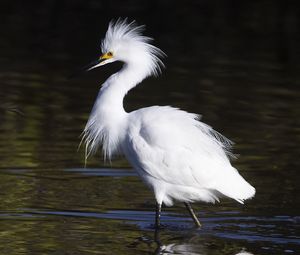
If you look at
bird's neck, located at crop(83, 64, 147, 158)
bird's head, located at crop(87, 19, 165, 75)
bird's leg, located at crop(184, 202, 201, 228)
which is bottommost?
bird's leg, located at crop(184, 202, 201, 228)

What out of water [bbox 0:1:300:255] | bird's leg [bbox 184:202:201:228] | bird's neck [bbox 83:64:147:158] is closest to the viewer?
water [bbox 0:1:300:255]

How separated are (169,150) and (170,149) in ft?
0.04

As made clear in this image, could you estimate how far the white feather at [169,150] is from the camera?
8.67 metres

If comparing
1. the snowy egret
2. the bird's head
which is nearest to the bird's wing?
the snowy egret

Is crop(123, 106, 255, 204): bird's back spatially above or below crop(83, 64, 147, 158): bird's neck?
below

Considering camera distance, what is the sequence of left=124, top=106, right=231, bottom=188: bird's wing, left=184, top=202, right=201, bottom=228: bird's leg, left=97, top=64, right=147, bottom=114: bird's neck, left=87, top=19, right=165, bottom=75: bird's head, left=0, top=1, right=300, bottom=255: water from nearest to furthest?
left=0, top=1, right=300, bottom=255: water < left=124, top=106, right=231, bottom=188: bird's wing < left=184, top=202, right=201, bottom=228: bird's leg < left=97, top=64, right=147, bottom=114: bird's neck < left=87, top=19, right=165, bottom=75: bird's head

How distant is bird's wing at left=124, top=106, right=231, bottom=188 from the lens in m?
8.66

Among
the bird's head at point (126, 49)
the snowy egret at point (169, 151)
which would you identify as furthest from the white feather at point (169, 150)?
the bird's head at point (126, 49)

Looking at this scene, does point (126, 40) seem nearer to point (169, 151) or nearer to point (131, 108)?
point (169, 151)

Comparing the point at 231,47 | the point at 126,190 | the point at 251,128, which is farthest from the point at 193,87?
the point at 126,190

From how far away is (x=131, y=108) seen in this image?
1384 cm

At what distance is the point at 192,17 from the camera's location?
2300 cm

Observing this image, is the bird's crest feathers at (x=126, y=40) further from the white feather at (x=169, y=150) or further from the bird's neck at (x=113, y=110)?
the white feather at (x=169, y=150)

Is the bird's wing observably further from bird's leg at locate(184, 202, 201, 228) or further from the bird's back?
bird's leg at locate(184, 202, 201, 228)
